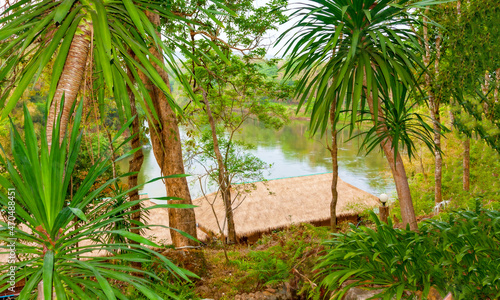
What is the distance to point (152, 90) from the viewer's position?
317 centimetres

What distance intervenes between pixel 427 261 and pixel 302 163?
51.5 ft

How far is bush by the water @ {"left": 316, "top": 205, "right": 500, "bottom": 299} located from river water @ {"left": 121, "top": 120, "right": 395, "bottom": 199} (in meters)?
9.47

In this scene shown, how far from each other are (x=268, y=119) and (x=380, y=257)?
4.64 m

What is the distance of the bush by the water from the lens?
1837mm

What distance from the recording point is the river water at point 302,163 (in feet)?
44.9

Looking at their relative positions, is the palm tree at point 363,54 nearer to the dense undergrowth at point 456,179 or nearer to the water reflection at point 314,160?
the dense undergrowth at point 456,179

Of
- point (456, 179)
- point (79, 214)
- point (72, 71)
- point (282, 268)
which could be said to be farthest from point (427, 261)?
point (456, 179)

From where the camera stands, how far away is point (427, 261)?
6.64 feet

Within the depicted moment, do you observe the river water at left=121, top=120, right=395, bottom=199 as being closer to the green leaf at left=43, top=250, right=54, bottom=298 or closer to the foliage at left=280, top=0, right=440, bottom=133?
the foliage at left=280, top=0, right=440, bottom=133

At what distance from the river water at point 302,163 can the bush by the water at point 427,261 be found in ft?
31.1

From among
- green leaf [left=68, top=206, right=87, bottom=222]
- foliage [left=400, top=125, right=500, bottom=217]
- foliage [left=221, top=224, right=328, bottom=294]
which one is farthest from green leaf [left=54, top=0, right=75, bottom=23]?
foliage [left=400, top=125, right=500, bottom=217]

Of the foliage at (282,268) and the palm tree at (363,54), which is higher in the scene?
the palm tree at (363,54)

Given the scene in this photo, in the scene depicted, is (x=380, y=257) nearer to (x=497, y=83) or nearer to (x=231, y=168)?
(x=497, y=83)

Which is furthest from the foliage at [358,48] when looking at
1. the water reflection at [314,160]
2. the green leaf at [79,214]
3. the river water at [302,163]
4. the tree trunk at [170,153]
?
the water reflection at [314,160]
